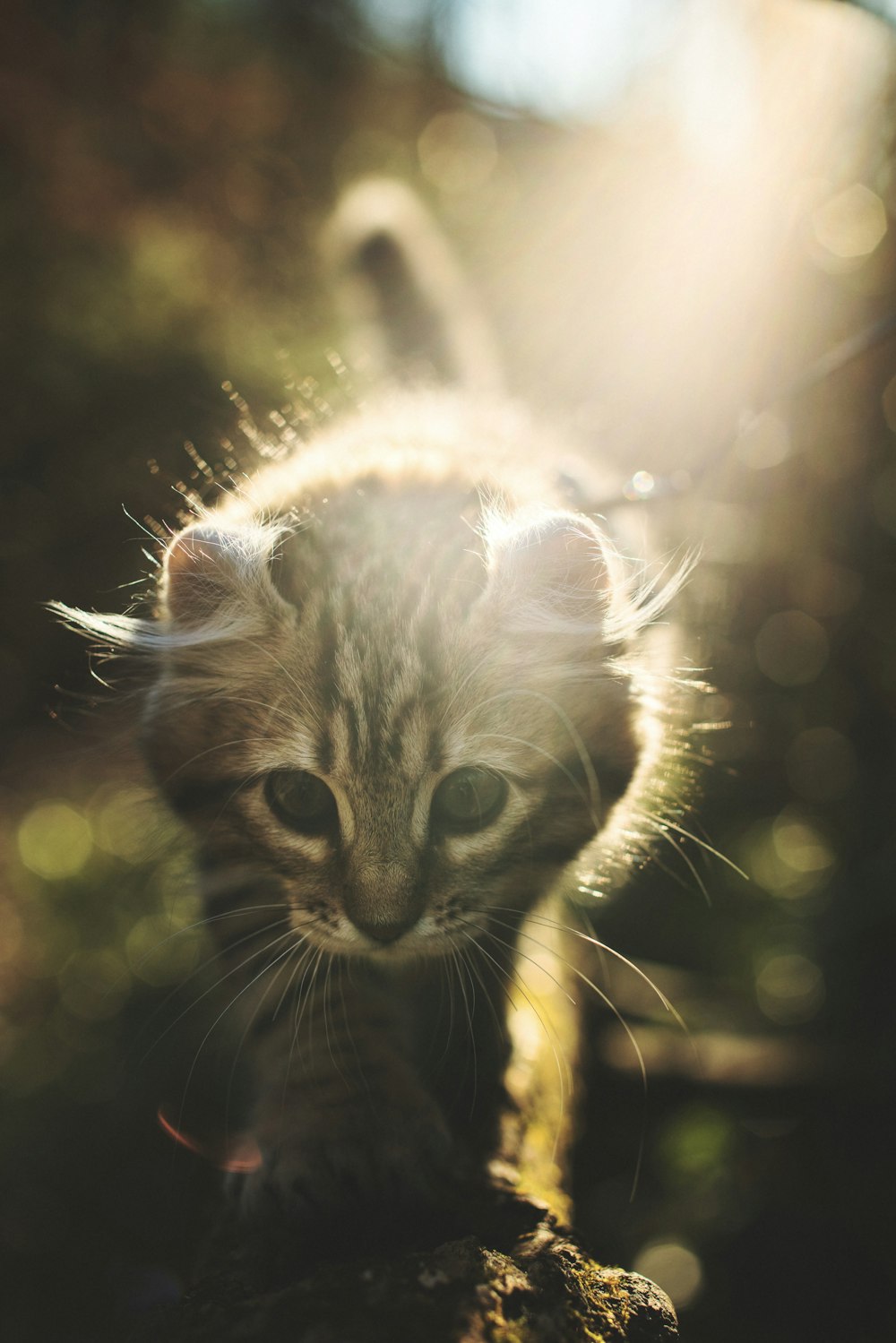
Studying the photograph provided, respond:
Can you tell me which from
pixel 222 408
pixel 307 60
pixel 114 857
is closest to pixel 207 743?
pixel 222 408

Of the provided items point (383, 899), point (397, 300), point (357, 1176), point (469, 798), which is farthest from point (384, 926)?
point (397, 300)

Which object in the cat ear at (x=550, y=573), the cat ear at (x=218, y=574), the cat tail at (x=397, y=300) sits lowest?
the cat ear at (x=218, y=574)

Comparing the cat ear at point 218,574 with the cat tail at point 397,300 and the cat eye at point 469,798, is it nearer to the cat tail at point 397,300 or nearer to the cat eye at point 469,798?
the cat eye at point 469,798

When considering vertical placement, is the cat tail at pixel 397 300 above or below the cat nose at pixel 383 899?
above

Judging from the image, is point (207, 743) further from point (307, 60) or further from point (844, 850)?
point (307, 60)

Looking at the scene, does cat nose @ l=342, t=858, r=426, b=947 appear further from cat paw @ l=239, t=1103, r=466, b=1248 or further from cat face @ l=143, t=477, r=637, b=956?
cat paw @ l=239, t=1103, r=466, b=1248

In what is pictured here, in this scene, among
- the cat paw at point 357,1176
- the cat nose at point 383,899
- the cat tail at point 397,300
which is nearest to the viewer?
the cat paw at point 357,1176

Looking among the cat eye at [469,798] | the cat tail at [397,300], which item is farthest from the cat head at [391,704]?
the cat tail at [397,300]

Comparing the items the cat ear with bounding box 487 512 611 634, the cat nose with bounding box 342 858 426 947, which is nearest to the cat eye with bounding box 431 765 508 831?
the cat nose with bounding box 342 858 426 947
